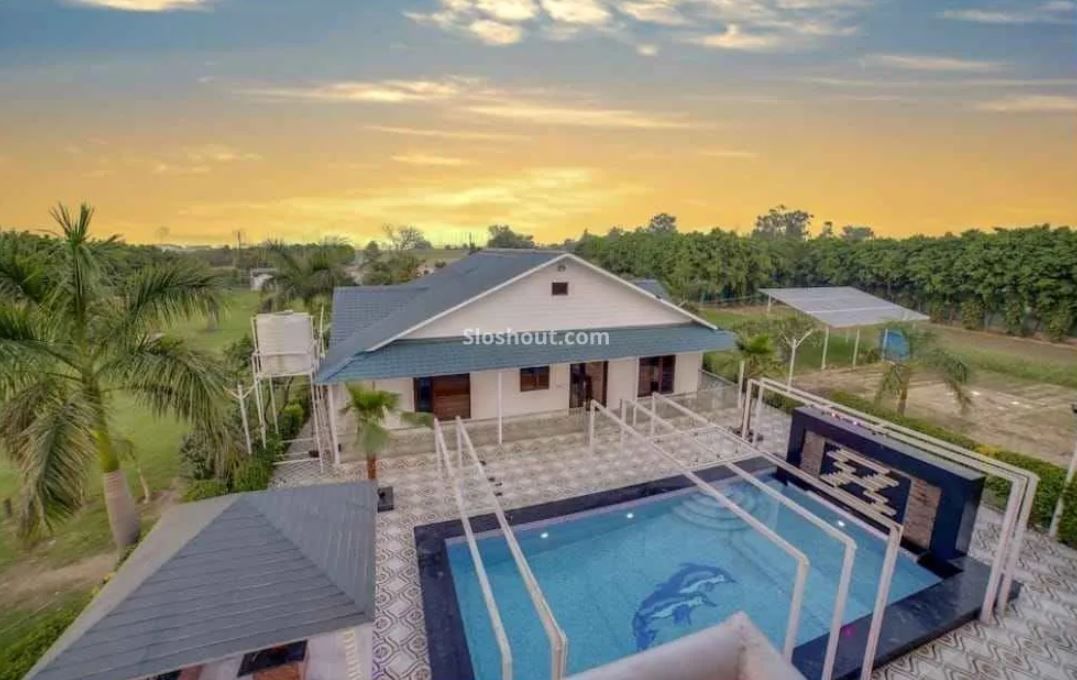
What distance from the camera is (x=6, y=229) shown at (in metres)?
7.47

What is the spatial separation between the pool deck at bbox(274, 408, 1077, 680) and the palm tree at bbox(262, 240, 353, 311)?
504 inches

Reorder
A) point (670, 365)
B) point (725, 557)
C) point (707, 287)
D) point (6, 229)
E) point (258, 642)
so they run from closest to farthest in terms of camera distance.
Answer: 1. point (258, 642)
2. point (6, 229)
3. point (725, 557)
4. point (670, 365)
5. point (707, 287)

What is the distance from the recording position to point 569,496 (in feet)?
38.0

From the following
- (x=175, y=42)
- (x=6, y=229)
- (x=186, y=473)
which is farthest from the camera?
(x=175, y=42)

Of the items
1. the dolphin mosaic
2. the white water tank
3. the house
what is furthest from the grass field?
the dolphin mosaic

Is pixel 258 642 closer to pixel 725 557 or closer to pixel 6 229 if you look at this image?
pixel 6 229

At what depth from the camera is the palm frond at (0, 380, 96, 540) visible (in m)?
6.72

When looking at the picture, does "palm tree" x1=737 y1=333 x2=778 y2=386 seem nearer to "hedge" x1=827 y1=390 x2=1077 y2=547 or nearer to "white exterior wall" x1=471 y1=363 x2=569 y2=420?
"hedge" x1=827 y1=390 x2=1077 y2=547

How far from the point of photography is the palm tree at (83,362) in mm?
6895

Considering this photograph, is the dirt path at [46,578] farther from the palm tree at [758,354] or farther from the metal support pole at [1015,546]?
the palm tree at [758,354]

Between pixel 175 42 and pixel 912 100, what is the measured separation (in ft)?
80.2

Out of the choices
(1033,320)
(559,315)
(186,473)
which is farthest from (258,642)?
(1033,320)

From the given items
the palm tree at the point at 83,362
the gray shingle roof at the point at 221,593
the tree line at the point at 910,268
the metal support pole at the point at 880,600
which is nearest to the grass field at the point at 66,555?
the palm tree at the point at 83,362

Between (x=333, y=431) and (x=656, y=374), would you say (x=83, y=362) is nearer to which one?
(x=333, y=431)
